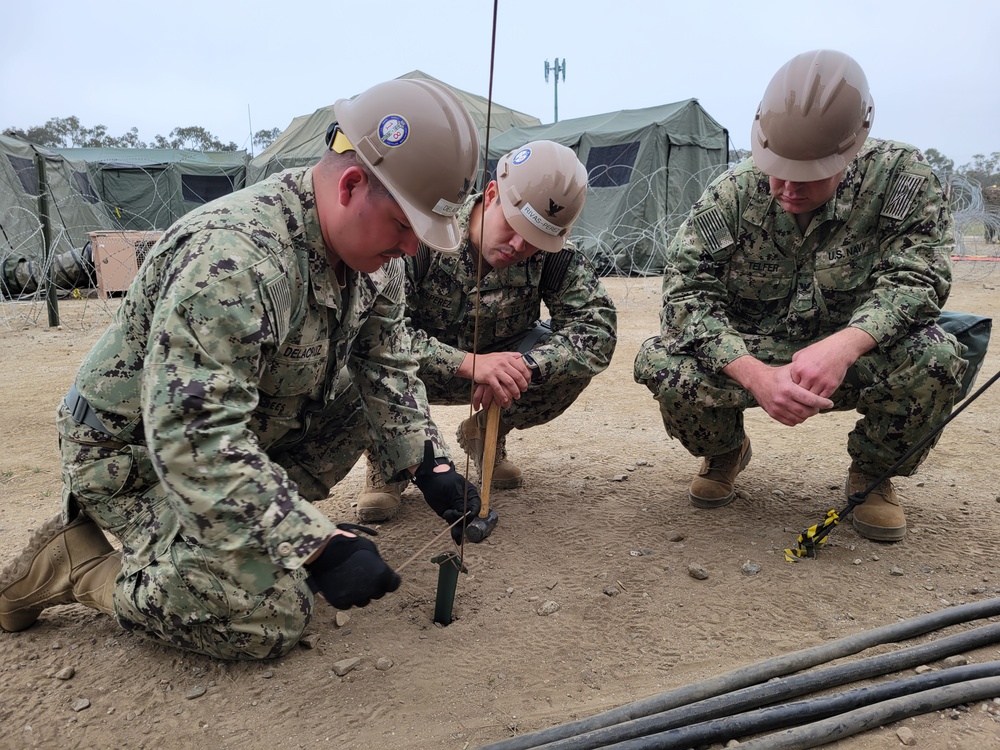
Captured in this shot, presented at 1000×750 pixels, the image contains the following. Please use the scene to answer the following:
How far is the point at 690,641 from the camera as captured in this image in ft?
8.00

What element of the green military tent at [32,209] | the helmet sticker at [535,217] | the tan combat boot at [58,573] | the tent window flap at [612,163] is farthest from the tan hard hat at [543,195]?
the tent window flap at [612,163]

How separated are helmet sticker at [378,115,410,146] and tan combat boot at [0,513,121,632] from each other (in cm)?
154

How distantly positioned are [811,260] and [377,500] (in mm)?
2038

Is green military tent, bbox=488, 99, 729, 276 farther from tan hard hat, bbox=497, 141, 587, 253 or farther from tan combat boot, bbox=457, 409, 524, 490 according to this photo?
tan hard hat, bbox=497, 141, 587, 253

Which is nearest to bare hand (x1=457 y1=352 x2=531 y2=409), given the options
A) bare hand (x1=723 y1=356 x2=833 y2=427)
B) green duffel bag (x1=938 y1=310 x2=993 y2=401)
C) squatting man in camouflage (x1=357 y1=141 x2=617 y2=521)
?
squatting man in camouflage (x1=357 y1=141 x2=617 y2=521)

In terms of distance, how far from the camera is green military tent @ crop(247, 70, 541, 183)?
1695 cm

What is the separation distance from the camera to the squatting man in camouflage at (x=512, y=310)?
323cm

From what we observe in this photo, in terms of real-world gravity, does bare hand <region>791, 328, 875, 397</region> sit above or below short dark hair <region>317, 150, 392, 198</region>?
below

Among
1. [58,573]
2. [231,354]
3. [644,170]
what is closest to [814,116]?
[231,354]

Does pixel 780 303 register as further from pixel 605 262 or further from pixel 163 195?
pixel 163 195

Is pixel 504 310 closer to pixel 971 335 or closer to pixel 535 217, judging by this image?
pixel 535 217

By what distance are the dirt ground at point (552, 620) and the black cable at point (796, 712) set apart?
0.08 m

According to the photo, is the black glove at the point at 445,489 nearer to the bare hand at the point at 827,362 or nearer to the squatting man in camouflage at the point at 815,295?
the squatting man in camouflage at the point at 815,295

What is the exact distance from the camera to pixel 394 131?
203cm
